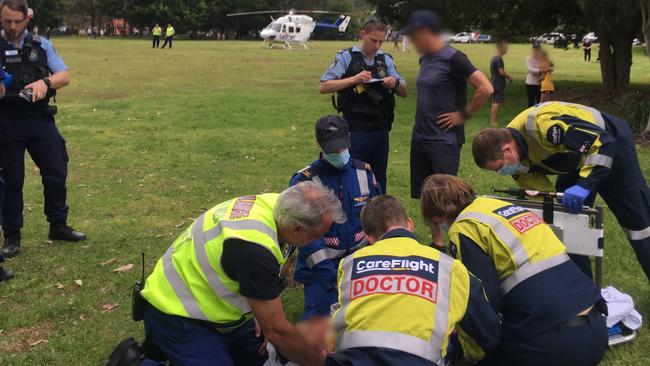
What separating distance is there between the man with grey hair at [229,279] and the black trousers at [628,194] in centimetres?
214

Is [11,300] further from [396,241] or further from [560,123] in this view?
[560,123]

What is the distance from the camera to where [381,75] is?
562 centimetres

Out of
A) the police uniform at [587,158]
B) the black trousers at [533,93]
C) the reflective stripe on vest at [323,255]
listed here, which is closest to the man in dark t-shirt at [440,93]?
the police uniform at [587,158]

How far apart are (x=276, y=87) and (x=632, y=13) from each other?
10384 mm

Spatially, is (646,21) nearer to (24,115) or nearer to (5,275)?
(24,115)

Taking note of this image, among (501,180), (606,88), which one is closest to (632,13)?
(606,88)

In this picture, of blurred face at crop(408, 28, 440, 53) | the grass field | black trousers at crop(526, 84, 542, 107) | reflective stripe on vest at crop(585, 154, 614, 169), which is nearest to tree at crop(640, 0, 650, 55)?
→ black trousers at crop(526, 84, 542, 107)

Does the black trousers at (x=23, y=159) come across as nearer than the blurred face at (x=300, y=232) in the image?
No

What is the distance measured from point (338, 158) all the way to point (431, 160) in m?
1.19

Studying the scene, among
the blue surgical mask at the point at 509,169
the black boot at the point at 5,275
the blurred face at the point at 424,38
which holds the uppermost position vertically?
the blurred face at the point at 424,38

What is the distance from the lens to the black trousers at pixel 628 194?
4098mm

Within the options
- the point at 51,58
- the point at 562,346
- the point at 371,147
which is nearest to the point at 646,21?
the point at 371,147

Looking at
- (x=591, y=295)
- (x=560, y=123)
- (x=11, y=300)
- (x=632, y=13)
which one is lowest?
(x=11, y=300)

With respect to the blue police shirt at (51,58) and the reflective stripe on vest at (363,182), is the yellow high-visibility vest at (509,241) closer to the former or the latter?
the reflective stripe on vest at (363,182)
